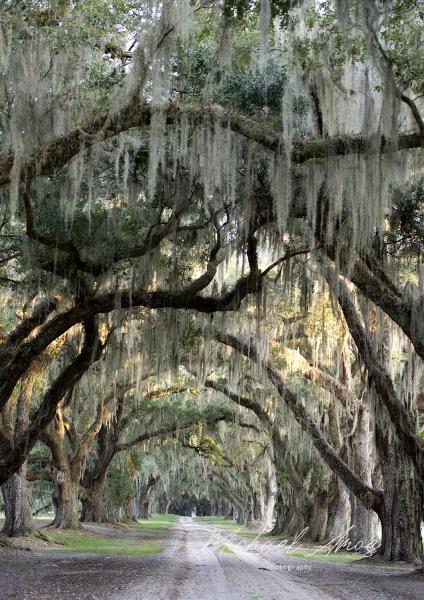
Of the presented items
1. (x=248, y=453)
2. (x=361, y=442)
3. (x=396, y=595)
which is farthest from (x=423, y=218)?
(x=248, y=453)

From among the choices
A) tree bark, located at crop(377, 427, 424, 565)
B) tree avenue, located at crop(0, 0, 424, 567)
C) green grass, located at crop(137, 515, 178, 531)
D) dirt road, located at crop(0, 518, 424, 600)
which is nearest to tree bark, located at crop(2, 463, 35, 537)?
tree avenue, located at crop(0, 0, 424, 567)

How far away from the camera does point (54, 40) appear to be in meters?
7.52

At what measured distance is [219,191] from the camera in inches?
367

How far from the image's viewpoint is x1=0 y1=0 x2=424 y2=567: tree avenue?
7.22 meters

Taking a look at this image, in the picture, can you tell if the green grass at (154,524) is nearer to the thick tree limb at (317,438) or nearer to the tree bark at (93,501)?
the tree bark at (93,501)

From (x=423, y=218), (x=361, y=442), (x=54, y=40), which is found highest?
(x=54, y=40)

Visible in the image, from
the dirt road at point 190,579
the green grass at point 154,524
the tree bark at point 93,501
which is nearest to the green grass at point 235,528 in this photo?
the green grass at point 154,524

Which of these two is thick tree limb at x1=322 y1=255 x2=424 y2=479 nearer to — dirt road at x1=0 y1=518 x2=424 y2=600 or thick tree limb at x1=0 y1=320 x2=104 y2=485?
dirt road at x1=0 y1=518 x2=424 y2=600

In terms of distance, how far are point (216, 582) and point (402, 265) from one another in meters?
5.35

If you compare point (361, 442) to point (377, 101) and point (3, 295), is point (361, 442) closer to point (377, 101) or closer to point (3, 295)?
point (3, 295)

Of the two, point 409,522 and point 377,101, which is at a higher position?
point 377,101

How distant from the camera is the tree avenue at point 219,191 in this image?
7.22 meters

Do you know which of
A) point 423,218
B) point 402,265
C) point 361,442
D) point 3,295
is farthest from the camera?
point 361,442

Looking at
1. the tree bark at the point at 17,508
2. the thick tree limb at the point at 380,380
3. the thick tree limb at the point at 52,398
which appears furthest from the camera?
the tree bark at the point at 17,508
